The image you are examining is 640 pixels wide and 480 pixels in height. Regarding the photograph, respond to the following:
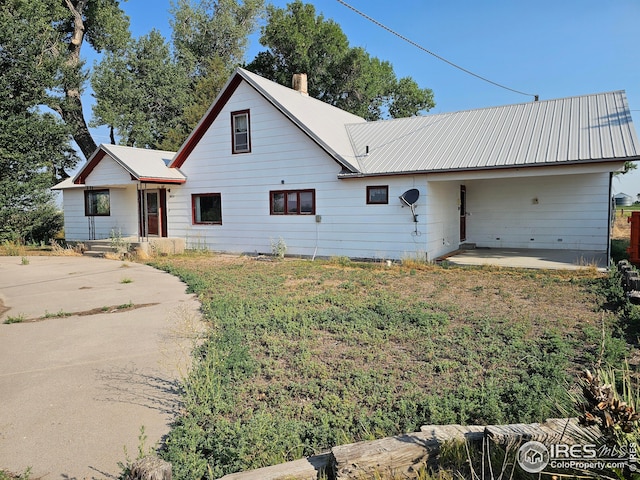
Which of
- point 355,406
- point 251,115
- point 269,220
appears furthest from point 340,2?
point 355,406

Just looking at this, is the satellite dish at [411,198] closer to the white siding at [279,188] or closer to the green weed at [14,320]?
the white siding at [279,188]

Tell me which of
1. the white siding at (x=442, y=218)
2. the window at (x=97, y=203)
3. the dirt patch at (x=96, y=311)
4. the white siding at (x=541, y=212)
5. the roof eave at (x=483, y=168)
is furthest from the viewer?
the window at (x=97, y=203)

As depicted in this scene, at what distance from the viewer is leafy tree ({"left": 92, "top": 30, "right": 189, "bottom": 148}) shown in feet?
88.5

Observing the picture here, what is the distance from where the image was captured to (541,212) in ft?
48.6

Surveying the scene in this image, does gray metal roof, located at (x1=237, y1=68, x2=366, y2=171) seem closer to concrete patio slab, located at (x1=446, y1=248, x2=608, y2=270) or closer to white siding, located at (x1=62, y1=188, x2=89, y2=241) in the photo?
concrete patio slab, located at (x1=446, y1=248, x2=608, y2=270)

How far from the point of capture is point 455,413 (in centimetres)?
368

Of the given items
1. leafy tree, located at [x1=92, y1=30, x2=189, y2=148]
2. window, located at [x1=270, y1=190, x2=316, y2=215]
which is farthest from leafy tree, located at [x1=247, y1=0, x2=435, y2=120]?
window, located at [x1=270, y1=190, x2=316, y2=215]

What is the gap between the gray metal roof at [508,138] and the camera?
37.2 feet

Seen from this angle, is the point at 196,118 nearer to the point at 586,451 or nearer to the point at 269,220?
the point at 269,220

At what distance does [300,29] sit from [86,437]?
1189 inches

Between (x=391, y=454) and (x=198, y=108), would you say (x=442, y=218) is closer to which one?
(x=391, y=454)

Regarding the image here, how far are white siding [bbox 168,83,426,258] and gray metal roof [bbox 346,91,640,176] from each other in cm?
129

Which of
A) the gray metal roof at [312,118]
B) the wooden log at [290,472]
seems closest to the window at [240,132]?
the gray metal roof at [312,118]

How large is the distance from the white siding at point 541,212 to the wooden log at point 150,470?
14504 mm
